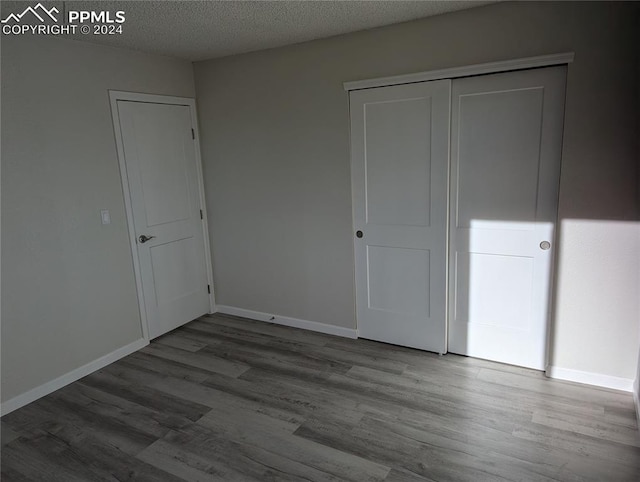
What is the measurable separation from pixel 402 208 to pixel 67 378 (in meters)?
2.79

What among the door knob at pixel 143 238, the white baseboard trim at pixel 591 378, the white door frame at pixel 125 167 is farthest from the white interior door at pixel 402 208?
the door knob at pixel 143 238

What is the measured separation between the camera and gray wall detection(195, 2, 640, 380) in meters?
2.46

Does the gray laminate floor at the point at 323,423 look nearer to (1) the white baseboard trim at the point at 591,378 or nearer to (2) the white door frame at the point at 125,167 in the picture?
(1) the white baseboard trim at the point at 591,378

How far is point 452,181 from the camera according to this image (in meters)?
3.00

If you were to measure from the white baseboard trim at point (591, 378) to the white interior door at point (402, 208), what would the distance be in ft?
2.52

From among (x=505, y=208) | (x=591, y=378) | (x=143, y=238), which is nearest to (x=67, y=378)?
(x=143, y=238)

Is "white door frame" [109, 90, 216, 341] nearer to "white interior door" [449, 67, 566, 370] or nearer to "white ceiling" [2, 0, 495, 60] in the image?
"white ceiling" [2, 0, 495, 60]

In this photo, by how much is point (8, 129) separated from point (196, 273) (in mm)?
1984

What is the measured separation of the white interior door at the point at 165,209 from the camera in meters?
3.52

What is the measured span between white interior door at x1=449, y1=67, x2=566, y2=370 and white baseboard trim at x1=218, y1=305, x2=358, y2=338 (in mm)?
1003

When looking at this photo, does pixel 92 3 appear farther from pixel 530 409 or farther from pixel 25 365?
pixel 530 409

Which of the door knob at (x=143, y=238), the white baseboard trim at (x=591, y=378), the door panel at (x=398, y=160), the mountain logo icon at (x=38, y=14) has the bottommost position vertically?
the white baseboard trim at (x=591, y=378)

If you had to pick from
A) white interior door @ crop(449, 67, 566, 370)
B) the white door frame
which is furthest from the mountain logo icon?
white interior door @ crop(449, 67, 566, 370)

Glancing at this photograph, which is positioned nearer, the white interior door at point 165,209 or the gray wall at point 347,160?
the gray wall at point 347,160
